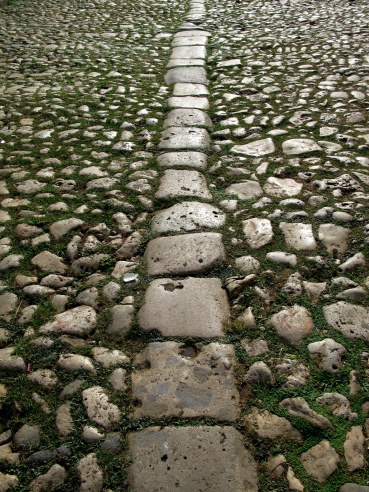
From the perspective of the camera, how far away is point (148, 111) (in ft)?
13.0

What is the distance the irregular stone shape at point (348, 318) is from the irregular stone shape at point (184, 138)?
1.72m

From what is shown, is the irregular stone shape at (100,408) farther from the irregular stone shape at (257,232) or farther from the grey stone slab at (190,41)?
the grey stone slab at (190,41)

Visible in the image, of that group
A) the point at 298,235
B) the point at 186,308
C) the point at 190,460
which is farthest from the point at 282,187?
the point at 190,460

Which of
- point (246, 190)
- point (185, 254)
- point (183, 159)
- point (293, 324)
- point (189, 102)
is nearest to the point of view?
point (293, 324)

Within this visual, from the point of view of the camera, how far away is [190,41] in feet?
19.3

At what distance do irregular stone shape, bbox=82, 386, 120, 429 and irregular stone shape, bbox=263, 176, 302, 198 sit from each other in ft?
5.24

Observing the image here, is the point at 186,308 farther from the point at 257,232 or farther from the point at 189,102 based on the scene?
the point at 189,102

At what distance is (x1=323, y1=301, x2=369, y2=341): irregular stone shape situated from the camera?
1859 millimetres

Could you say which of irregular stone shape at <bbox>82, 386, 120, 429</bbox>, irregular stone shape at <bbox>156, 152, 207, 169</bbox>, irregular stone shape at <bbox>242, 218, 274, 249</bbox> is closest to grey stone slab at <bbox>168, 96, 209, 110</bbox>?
irregular stone shape at <bbox>156, 152, 207, 169</bbox>

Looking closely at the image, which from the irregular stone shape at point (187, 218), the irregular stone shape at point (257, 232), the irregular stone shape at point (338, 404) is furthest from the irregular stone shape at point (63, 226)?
the irregular stone shape at point (338, 404)

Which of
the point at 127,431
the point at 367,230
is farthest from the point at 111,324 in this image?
the point at 367,230

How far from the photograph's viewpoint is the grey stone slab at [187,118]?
3688 millimetres

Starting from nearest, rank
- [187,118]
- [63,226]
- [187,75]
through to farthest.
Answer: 1. [63,226]
2. [187,118]
3. [187,75]

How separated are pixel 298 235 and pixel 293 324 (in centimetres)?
63
